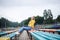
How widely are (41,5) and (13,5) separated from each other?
2.66 ft

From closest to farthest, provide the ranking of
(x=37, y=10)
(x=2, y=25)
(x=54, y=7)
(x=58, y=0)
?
(x=58, y=0)
(x=54, y=7)
(x=37, y=10)
(x=2, y=25)

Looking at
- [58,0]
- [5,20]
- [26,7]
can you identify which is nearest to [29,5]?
[26,7]

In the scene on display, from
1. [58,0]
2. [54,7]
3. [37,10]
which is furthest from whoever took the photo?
[37,10]

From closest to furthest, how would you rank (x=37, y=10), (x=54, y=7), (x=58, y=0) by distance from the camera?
1. (x=58, y=0)
2. (x=54, y=7)
3. (x=37, y=10)

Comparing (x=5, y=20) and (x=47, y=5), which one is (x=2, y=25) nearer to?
(x=5, y=20)

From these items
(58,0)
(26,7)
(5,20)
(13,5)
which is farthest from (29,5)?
(5,20)

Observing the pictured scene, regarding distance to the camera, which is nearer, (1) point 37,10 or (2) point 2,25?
(1) point 37,10

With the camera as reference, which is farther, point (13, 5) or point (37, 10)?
point (37, 10)

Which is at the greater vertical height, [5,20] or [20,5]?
[20,5]

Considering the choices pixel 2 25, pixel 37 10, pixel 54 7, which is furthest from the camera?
pixel 2 25

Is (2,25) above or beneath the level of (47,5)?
beneath

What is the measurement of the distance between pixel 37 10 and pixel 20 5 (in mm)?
589

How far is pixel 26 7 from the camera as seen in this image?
4.49m

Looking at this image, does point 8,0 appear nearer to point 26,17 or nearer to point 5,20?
point 26,17
